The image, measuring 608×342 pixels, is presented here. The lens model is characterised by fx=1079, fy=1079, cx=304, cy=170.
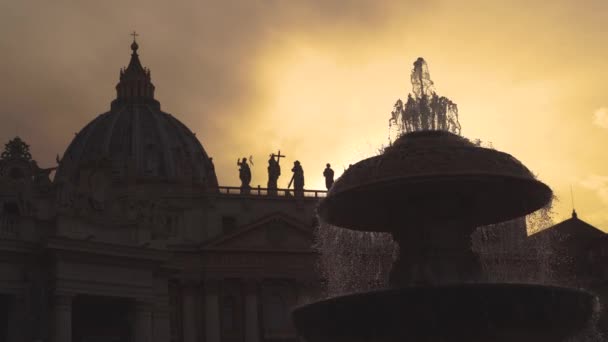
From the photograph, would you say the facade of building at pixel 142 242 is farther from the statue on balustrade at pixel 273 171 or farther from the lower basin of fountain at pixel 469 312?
the lower basin of fountain at pixel 469 312

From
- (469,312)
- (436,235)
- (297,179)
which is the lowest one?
(469,312)

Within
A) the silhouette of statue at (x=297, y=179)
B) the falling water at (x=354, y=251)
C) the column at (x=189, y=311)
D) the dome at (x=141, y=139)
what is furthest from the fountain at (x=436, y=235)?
the dome at (x=141, y=139)

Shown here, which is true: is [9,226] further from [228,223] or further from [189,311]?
[228,223]

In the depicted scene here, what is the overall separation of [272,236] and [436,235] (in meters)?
42.6

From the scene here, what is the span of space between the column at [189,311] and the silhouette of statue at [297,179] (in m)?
9.47

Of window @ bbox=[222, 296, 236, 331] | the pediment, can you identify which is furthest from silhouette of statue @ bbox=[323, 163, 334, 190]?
window @ bbox=[222, 296, 236, 331]

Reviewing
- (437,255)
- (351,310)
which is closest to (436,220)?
(437,255)

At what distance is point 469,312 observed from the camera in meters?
14.7

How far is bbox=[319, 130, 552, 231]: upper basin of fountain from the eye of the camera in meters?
15.8

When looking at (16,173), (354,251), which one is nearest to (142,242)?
(16,173)

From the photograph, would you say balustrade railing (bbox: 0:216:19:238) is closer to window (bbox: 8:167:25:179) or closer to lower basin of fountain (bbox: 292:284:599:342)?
window (bbox: 8:167:25:179)

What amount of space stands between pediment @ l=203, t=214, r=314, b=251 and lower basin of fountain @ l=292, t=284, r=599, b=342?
42769 mm

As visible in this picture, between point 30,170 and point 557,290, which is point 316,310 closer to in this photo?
point 557,290

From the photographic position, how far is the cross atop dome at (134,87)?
92750 millimetres
